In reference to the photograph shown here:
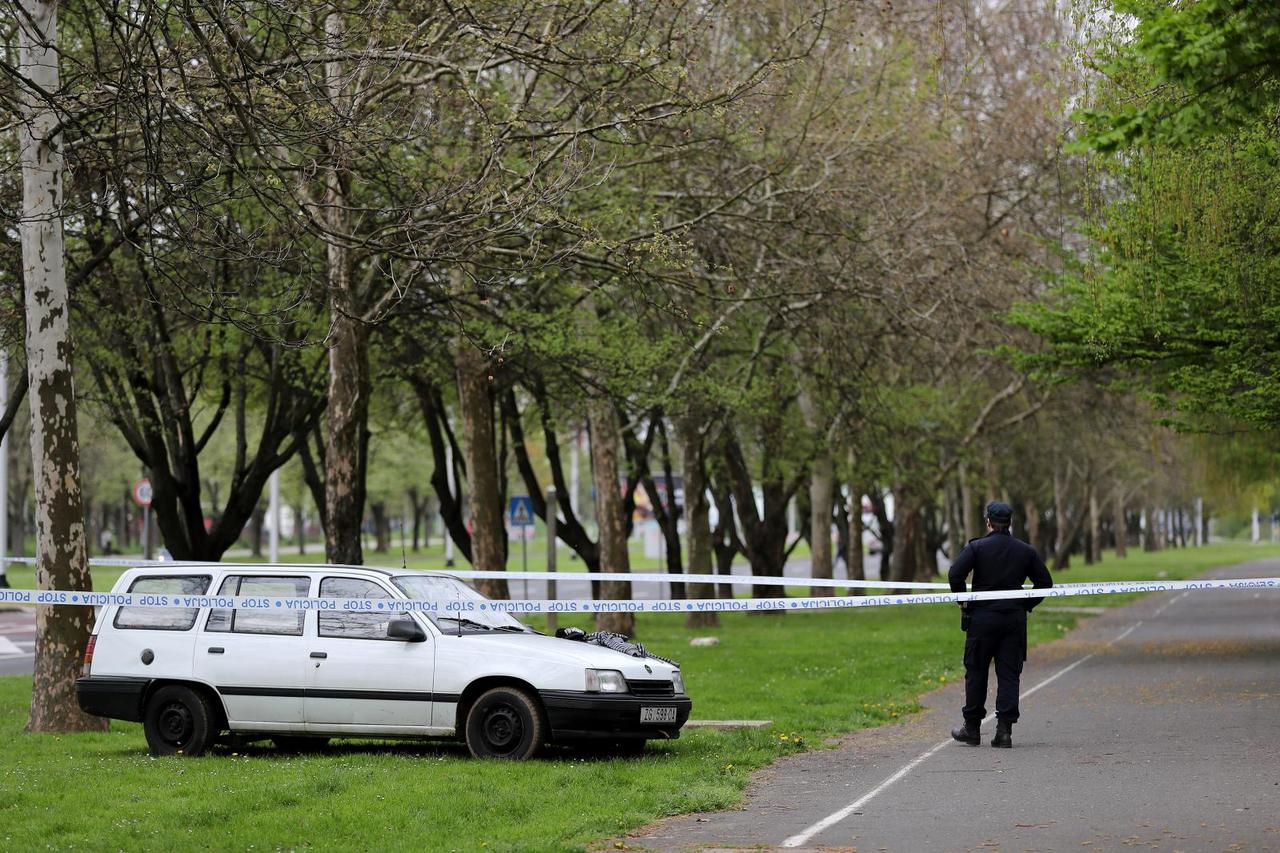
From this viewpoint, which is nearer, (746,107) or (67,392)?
(67,392)

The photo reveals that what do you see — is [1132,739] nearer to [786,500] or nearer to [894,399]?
[894,399]

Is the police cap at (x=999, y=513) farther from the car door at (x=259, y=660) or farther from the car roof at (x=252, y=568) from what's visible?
the car door at (x=259, y=660)

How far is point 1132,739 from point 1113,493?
80255 millimetres

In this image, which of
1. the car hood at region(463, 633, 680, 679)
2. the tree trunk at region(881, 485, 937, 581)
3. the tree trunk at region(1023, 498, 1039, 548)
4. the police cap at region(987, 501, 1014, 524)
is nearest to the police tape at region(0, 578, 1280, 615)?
the car hood at region(463, 633, 680, 679)

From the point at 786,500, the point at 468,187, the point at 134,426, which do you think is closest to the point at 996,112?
the point at 786,500

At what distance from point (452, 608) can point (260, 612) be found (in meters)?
1.54

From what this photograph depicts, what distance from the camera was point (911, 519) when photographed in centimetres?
4500

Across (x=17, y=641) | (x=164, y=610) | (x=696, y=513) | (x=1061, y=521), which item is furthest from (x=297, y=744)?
(x=1061, y=521)

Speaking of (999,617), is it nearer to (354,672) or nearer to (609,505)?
(354,672)

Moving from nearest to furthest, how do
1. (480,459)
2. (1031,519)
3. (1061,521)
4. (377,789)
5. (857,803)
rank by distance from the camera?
1. (857,803)
2. (377,789)
3. (480,459)
4. (1031,519)
5. (1061,521)

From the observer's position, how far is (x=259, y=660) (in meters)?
13.1

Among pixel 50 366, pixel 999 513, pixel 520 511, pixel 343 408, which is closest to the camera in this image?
pixel 999 513

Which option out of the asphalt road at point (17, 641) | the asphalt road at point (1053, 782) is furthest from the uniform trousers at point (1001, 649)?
the asphalt road at point (17, 641)

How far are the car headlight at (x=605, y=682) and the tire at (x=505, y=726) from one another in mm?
466
